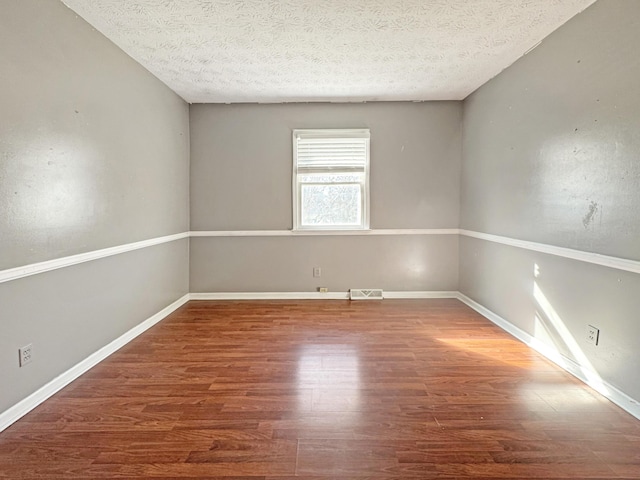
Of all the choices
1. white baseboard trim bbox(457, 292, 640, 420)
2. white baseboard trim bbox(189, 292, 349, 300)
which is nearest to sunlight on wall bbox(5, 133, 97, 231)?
white baseboard trim bbox(189, 292, 349, 300)

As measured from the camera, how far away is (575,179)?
8.09ft

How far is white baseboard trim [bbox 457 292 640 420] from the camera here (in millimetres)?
2051

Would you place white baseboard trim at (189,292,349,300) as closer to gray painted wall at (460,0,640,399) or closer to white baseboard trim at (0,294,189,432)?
white baseboard trim at (0,294,189,432)

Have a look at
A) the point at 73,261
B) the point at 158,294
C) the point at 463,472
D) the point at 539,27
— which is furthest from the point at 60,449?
the point at 539,27

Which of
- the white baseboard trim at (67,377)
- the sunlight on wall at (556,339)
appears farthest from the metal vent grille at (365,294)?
the white baseboard trim at (67,377)

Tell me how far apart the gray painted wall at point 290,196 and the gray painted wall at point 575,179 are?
88cm

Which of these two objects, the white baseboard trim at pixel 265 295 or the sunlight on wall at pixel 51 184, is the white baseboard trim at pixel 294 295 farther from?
the sunlight on wall at pixel 51 184

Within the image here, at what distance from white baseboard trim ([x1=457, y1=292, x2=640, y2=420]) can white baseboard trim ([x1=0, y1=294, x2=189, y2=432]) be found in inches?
132

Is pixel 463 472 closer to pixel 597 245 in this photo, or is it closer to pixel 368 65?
pixel 597 245

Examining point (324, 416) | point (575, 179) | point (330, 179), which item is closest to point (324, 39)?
point (330, 179)

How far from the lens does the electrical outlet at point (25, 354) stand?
6.57 feet

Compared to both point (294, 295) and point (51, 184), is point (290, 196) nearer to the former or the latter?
point (294, 295)

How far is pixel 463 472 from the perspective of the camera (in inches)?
62.1

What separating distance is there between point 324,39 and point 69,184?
2082 millimetres
